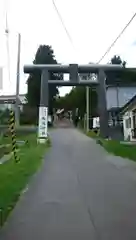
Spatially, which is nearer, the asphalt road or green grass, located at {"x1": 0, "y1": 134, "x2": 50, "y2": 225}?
the asphalt road

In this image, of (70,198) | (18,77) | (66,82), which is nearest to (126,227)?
(70,198)

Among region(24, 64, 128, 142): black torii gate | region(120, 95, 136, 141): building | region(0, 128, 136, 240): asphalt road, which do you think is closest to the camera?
region(0, 128, 136, 240): asphalt road

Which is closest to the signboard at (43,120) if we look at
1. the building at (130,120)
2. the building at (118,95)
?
the building at (130,120)

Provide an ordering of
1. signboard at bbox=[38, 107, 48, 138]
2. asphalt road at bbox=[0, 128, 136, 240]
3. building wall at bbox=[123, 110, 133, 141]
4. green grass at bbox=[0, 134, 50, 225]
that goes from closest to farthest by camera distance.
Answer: asphalt road at bbox=[0, 128, 136, 240]
green grass at bbox=[0, 134, 50, 225]
signboard at bbox=[38, 107, 48, 138]
building wall at bbox=[123, 110, 133, 141]

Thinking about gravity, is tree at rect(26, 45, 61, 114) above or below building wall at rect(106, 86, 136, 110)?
above

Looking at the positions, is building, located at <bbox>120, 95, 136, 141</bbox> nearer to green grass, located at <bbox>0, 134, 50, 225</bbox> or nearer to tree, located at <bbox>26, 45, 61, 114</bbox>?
green grass, located at <bbox>0, 134, 50, 225</bbox>

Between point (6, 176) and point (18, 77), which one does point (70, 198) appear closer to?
point (6, 176)

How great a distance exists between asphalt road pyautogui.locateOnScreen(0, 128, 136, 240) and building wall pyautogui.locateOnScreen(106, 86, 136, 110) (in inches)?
1859

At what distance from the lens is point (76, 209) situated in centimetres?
871

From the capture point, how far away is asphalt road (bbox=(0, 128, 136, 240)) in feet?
22.0

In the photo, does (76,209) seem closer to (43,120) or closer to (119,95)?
(43,120)

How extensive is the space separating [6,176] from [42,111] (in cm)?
1977

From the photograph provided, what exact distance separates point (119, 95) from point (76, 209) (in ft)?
175

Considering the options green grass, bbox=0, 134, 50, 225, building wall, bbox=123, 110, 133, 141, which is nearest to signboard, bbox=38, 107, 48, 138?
building wall, bbox=123, 110, 133, 141
